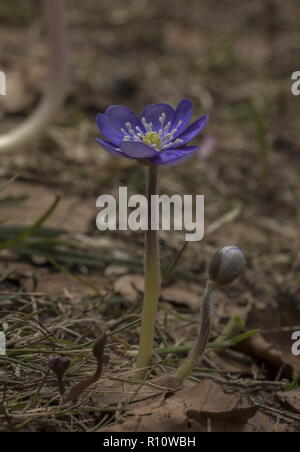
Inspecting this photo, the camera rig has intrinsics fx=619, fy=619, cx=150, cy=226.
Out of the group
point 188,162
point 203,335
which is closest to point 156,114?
point 203,335

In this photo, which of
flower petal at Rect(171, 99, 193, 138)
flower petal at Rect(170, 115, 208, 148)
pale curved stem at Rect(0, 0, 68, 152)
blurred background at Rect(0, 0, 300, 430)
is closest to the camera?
flower petal at Rect(170, 115, 208, 148)

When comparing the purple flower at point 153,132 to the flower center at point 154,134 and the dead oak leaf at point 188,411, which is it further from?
the dead oak leaf at point 188,411

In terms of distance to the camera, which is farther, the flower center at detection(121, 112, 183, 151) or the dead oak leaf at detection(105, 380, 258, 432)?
the flower center at detection(121, 112, 183, 151)

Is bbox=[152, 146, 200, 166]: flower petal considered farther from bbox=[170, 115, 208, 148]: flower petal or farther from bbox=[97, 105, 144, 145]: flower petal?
bbox=[97, 105, 144, 145]: flower petal

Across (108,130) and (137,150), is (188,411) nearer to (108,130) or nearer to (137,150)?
(137,150)

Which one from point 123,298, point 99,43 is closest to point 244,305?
point 123,298

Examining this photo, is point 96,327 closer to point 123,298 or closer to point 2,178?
point 123,298

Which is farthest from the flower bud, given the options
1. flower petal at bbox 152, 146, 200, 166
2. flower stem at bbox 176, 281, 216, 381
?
flower petal at bbox 152, 146, 200, 166
